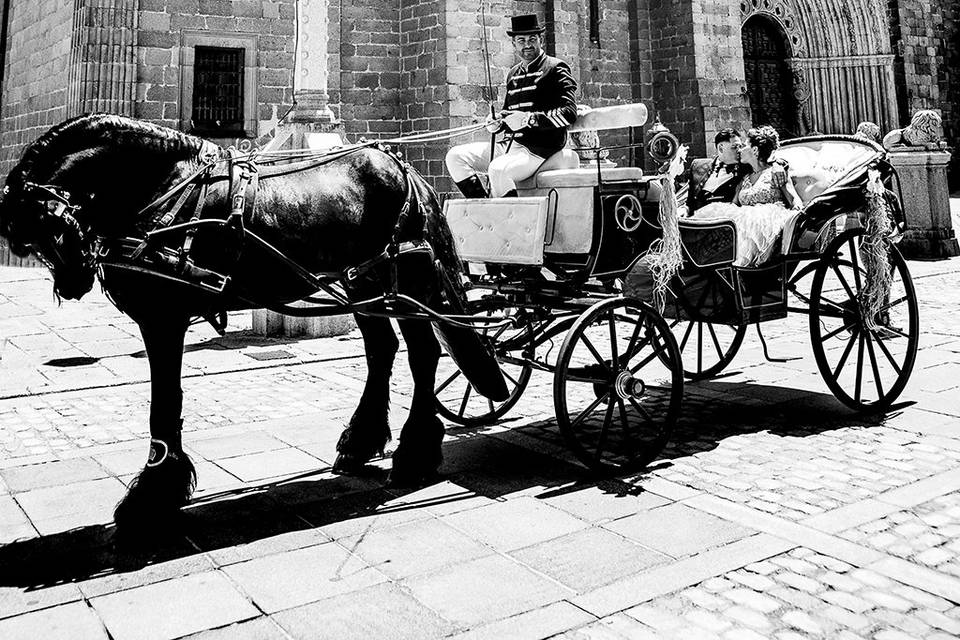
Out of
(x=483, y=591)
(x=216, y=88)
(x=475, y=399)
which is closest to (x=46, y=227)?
(x=483, y=591)

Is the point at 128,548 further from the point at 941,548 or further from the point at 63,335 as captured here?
the point at 63,335

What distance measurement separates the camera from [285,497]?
15.2ft

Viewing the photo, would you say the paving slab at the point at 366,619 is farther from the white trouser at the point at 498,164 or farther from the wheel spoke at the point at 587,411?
the white trouser at the point at 498,164

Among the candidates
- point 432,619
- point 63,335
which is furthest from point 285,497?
point 63,335

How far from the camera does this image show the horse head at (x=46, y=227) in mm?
3711

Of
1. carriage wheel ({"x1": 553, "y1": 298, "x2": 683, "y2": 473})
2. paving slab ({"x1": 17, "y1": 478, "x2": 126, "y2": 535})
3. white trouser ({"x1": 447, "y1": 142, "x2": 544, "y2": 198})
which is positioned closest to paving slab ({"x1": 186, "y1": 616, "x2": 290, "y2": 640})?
paving slab ({"x1": 17, "y1": 478, "x2": 126, "y2": 535})

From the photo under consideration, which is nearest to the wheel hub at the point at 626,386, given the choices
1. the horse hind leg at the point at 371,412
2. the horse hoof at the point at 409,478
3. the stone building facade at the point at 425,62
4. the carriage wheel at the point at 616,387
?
the carriage wheel at the point at 616,387

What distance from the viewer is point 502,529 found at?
Answer: 4.15 meters

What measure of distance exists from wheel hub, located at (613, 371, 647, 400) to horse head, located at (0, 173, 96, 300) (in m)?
2.93

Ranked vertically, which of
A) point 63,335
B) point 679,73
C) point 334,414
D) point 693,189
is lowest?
point 334,414

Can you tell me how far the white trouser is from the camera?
568 cm

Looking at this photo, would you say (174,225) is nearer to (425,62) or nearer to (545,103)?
(545,103)

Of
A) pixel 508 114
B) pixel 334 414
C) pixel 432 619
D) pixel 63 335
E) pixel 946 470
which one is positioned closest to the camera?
pixel 432 619

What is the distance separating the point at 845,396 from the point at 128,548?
4659 mm
